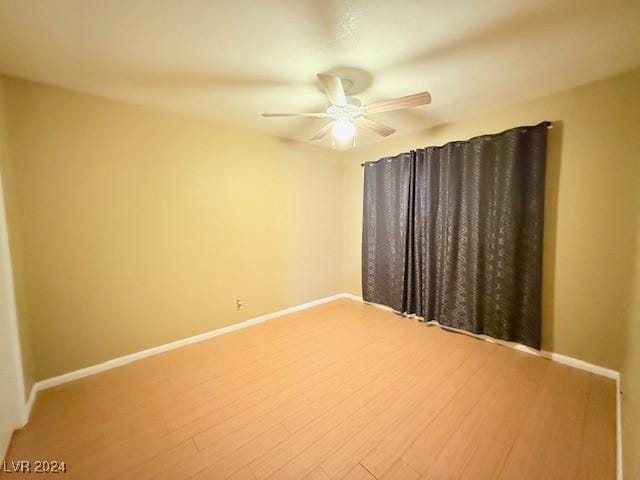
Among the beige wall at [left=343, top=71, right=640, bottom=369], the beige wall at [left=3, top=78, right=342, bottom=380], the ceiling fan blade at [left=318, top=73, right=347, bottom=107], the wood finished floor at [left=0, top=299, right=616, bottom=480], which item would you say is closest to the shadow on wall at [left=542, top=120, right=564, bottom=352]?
the beige wall at [left=343, top=71, right=640, bottom=369]

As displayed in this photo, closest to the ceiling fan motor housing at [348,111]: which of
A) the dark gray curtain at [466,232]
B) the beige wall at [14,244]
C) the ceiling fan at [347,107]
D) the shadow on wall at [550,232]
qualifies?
the ceiling fan at [347,107]

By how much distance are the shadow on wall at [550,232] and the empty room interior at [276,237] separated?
0.06 feet

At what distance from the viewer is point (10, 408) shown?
1.39 meters

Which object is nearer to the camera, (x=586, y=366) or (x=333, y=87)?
(x=333, y=87)

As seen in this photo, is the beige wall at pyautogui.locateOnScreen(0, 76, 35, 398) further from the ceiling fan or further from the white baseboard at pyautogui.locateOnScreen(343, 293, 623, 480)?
the white baseboard at pyautogui.locateOnScreen(343, 293, 623, 480)

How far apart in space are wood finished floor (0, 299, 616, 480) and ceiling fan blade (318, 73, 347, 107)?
199cm

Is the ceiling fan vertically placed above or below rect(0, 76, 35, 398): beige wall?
above

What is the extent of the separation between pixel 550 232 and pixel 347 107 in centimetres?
199

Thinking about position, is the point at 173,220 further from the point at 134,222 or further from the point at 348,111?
the point at 348,111

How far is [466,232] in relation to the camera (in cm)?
251


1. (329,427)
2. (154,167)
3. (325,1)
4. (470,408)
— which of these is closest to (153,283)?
(154,167)

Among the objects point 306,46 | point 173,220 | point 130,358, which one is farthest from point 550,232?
point 130,358

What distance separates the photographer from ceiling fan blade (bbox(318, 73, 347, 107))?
4.62 ft

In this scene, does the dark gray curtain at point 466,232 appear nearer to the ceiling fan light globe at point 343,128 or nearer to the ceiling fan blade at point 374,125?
the ceiling fan blade at point 374,125
